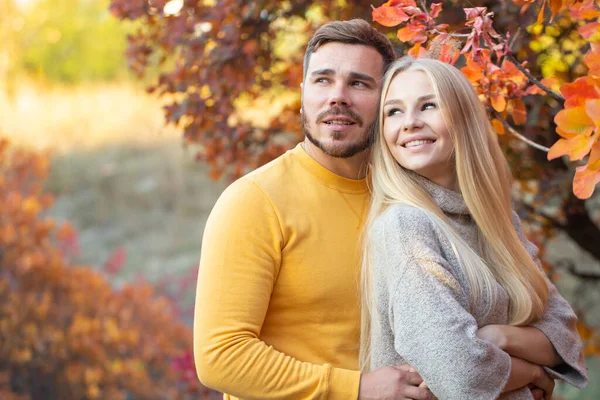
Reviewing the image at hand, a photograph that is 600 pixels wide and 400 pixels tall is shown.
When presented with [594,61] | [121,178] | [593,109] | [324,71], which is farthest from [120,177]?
[593,109]

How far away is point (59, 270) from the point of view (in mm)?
6609

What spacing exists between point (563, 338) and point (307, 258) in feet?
2.37

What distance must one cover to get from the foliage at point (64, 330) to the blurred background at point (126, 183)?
13 mm

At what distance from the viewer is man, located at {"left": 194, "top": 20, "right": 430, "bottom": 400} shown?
6.68 feet

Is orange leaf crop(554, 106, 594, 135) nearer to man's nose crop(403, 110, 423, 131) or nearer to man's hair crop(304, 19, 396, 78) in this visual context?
man's nose crop(403, 110, 423, 131)

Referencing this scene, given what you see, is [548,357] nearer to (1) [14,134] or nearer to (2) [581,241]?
(2) [581,241]

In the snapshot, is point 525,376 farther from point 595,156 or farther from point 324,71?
point 324,71

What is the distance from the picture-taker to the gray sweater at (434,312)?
1824 mm

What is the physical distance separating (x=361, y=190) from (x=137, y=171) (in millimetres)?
8206

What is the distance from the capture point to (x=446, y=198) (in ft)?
6.91

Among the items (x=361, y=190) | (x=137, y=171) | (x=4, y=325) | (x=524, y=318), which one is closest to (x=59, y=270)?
(x=4, y=325)

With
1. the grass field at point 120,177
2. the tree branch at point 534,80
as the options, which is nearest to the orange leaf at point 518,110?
the tree branch at point 534,80

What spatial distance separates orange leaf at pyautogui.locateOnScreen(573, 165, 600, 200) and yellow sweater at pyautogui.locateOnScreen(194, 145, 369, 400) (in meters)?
0.81

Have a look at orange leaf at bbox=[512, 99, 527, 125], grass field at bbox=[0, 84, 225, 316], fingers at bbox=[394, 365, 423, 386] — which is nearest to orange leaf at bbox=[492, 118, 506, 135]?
orange leaf at bbox=[512, 99, 527, 125]
